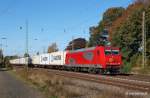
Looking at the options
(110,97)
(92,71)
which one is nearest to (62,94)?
(110,97)

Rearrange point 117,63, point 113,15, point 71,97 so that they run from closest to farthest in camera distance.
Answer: point 71,97
point 117,63
point 113,15

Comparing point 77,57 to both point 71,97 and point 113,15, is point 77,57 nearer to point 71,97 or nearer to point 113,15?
point 71,97

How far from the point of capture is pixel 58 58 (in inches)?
2798

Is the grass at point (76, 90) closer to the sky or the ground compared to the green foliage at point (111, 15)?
closer to the ground

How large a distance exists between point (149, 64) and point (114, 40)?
48.3 feet

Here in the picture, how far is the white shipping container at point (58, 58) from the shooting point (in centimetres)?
6639

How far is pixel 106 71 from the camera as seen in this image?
43.2m

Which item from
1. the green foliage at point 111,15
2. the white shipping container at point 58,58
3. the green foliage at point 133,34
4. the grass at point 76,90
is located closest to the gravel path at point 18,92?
the grass at point 76,90

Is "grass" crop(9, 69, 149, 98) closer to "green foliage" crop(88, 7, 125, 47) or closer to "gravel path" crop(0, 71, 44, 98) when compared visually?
"gravel path" crop(0, 71, 44, 98)

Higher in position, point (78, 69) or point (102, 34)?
point (102, 34)

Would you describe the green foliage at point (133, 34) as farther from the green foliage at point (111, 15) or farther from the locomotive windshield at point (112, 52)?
the green foliage at point (111, 15)

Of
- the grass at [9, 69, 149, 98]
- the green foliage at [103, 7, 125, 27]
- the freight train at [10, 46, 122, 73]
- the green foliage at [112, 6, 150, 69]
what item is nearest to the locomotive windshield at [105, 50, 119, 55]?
the freight train at [10, 46, 122, 73]

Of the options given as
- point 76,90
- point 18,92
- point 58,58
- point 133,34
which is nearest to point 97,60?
point 133,34

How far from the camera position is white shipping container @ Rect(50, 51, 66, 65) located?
66.4 m
